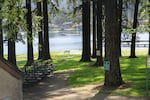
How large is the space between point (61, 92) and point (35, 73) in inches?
159

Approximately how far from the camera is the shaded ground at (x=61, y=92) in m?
16.7

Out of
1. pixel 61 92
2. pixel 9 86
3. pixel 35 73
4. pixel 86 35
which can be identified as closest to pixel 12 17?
pixel 61 92

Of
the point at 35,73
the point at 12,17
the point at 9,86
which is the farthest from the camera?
the point at 35,73

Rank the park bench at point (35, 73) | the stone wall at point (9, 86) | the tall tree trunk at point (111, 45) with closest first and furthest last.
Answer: the stone wall at point (9, 86)
the tall tree trunk at point (111, 45)
the park bench at point (35, 73)

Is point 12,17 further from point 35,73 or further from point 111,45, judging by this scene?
point 111,45

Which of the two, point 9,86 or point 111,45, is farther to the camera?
point 111,45

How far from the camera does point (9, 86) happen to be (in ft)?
30.8

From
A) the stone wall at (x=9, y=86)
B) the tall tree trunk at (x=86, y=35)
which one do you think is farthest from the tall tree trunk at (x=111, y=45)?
the tall tree trunk at (x=86, y=35)

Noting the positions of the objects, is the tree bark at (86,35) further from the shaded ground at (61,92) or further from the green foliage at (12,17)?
the green foliage at (12,17)

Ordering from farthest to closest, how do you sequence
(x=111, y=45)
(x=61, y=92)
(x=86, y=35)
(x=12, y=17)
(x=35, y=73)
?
(x=86, y=35) < (x=35, y=73) < (x=111, y=45) < (x=61, y=92) < (x=12, y=17)

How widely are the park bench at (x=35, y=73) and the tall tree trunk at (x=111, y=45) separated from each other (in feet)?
13.6

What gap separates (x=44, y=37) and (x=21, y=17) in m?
13.3

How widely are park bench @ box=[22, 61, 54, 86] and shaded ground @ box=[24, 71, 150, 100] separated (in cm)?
34

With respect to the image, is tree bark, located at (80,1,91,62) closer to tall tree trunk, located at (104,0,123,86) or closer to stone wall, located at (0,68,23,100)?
tall tree trunk, located at (104,0,123,86)
